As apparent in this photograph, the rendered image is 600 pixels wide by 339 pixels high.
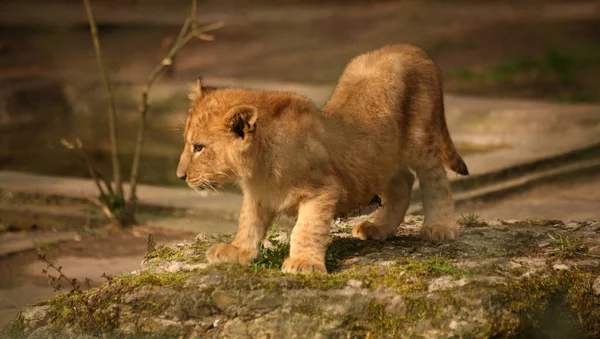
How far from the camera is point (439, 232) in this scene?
5984 millimetres

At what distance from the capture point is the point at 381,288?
5082 mm

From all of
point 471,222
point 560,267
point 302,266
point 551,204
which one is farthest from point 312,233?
point 551,204

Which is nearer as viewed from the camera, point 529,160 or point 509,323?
point 509,323

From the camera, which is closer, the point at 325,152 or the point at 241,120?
the point at 241,120

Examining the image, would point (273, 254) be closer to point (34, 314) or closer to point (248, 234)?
point (248, 234)

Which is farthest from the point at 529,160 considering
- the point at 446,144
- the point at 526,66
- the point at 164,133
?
the point at 526,66

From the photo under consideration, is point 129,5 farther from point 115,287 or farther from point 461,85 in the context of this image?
point 115,287

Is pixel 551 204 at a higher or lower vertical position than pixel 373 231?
lower

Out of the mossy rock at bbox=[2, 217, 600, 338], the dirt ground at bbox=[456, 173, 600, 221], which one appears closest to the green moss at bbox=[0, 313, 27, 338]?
the mossy rock at bbox=[2, 217, 600, 338]

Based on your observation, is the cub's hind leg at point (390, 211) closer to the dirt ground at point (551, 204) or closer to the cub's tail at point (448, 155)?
the cub's tail at point (448, 155)

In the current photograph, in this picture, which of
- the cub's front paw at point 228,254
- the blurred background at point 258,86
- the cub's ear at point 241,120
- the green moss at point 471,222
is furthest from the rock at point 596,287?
the blurred background at point 258,86

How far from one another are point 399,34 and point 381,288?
47.4 feet

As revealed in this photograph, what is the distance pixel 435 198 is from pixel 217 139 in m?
1.46

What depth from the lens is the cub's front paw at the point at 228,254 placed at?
5500 mm
